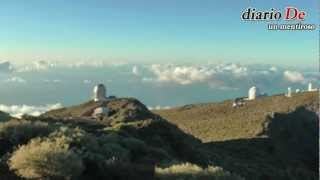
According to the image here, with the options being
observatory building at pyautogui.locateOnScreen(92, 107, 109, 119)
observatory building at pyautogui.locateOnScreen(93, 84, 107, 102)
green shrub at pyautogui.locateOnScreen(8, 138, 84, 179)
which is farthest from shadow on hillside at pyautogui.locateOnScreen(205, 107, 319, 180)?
observatory building at pyautogui.locateOnScreen(93, 84, 107, 102)

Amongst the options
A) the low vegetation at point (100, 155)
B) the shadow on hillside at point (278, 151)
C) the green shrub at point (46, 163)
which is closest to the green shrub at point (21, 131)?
the low vegetation at point (100, 155)

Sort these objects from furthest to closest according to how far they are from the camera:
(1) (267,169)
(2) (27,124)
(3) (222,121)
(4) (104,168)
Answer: (3) (222,121) → (1) (267,169) → (2) (27,124) → (4) (104,168)

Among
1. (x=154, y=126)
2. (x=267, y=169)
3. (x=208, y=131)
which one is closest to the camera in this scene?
(x=154, y=126)

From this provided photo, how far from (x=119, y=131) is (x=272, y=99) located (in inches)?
3423

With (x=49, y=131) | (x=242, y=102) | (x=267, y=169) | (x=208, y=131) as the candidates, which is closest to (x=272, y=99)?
(x=242, y=102)

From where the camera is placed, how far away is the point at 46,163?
16.2 meters

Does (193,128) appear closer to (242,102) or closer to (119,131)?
(242,102)

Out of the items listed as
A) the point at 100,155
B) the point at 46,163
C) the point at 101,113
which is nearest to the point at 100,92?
the point at 101,113

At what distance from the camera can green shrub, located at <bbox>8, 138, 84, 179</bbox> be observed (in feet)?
53.1

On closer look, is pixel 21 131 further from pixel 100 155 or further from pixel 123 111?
pixel 123 111

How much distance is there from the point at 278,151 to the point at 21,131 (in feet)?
140

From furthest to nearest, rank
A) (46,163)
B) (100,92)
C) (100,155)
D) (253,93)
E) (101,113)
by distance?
(253,93) < (100,92) < (101,113) < (100,155) < (46,163)

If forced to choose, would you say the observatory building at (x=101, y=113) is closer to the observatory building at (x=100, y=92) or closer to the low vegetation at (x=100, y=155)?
the low vegetation at (x=100, y=155)

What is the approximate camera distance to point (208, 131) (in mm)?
80312
